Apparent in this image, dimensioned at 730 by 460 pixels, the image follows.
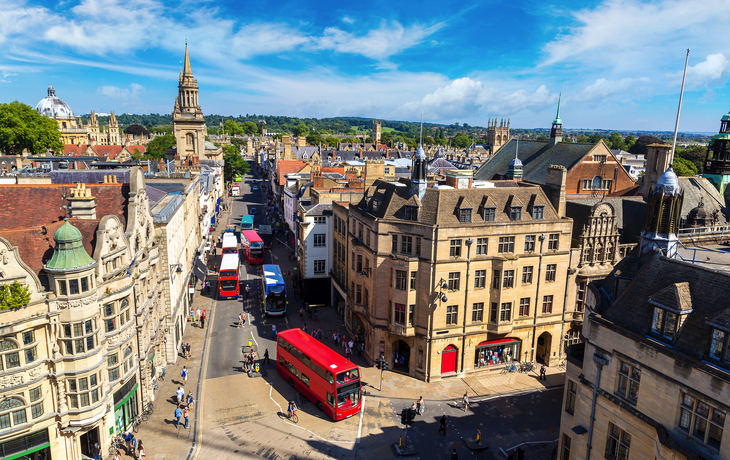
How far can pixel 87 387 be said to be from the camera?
28.2 meters

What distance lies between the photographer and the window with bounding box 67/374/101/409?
91.4 ft

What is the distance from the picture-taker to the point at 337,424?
35.1 m

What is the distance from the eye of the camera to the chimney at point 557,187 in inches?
1708

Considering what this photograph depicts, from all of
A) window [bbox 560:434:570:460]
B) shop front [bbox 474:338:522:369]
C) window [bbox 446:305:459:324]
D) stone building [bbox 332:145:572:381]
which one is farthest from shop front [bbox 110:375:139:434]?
shop front [bbox 474:338:522:369]

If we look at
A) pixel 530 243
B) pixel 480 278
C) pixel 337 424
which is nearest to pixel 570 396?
pixel 480 278

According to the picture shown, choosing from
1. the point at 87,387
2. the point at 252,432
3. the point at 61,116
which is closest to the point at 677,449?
the point at 252,432

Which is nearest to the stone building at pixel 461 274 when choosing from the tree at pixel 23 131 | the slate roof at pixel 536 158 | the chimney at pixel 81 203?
the slate roof at pixel 536 158

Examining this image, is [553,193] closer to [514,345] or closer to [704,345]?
[514,345]

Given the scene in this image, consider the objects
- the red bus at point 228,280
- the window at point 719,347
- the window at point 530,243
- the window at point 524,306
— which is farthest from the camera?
the red bus at point 228,280

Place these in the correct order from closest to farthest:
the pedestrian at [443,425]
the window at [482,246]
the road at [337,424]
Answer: the road at [337,424], the pedestrian at [443,425], the window at [482,246]

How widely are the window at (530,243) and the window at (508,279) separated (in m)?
2.94

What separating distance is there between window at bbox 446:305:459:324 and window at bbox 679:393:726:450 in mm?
21795

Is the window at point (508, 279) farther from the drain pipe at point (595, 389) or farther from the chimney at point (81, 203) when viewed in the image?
the chimney at point (81, 203)

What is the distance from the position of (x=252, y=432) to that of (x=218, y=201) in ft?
320
